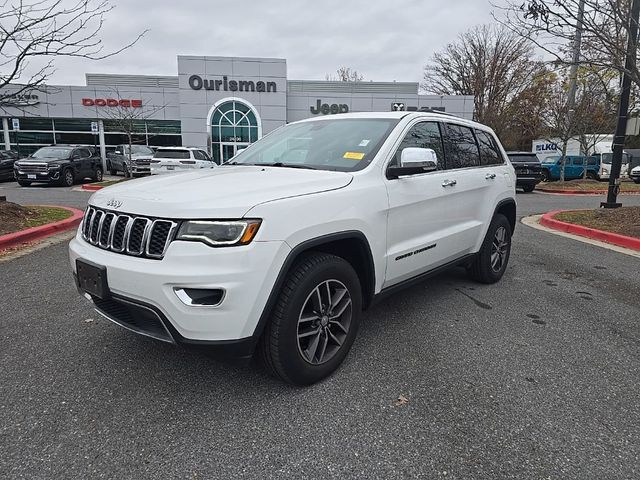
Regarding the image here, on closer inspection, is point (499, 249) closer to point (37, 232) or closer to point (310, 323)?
point (310, 323)

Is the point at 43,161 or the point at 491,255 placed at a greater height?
the point at 43,161

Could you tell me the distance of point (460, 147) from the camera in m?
4.32

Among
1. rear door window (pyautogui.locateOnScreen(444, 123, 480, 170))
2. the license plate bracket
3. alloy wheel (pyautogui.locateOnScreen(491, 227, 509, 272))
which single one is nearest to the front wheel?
the license plate bracket

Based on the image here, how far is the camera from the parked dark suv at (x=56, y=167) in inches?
661

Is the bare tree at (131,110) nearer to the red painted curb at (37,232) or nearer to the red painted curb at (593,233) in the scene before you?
the red painted curb at (37,232)

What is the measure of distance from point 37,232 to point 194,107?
21.1 m

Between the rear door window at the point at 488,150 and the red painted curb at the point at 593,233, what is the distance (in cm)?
371

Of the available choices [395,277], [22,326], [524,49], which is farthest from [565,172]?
[22,326]

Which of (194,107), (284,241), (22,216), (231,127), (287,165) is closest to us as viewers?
(284,241)

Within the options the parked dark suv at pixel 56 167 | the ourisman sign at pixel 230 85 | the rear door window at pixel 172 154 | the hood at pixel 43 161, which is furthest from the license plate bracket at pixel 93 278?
the ourisman sign at pixel 230 85

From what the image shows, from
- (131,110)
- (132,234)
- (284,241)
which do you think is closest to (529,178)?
(284,241)

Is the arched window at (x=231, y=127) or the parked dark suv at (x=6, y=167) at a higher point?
the arched window at (x=231, y=127)

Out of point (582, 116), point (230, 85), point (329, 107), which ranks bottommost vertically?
point (582, 116)

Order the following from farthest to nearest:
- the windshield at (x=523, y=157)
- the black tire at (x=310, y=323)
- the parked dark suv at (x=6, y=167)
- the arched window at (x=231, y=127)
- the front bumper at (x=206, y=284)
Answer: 1. the arched window at (x=231, y=127)
2. the parked dark suv at (x=6, y=167)
3. the windshield at (x=523, y=157)
4. the black tire at (x=310, y=323)
5. the front bumper at (x=206, y=284)
